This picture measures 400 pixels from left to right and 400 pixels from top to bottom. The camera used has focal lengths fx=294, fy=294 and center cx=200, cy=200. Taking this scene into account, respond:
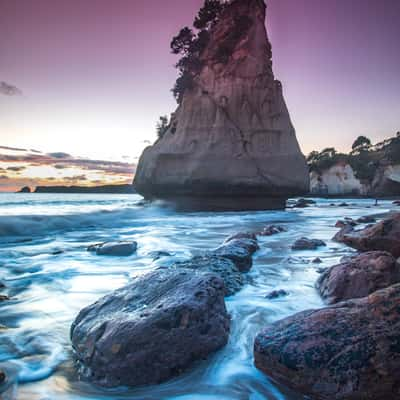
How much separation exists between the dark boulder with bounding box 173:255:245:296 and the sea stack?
11.4 meters

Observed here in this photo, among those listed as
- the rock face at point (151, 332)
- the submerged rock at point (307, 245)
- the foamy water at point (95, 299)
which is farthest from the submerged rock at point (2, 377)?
the submerged rock at point (307, 245)

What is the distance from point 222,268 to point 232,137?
1360 centimetres

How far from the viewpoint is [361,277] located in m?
2.51

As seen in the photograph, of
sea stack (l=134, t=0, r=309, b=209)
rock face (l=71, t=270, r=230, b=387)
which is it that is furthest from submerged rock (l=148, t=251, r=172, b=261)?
sea stack (l=134, t=0, r=309, b=209)

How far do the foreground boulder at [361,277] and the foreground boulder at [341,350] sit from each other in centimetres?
78

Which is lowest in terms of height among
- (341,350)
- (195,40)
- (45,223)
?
(45,223)

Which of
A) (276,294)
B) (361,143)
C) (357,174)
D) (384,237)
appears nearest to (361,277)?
(276,294)

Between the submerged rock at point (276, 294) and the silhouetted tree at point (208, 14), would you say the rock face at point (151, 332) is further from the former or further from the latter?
the silhouetted tree at point (208, 14)

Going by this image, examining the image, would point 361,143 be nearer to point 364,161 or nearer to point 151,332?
point 364,161

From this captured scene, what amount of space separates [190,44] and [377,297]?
20.8 meters

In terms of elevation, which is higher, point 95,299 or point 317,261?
point 317,261

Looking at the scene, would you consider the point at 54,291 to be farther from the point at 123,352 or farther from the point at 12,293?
the point at 123,352

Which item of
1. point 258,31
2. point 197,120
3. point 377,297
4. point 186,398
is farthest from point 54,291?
point 258,31

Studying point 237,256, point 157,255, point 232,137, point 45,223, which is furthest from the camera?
point 232,137
